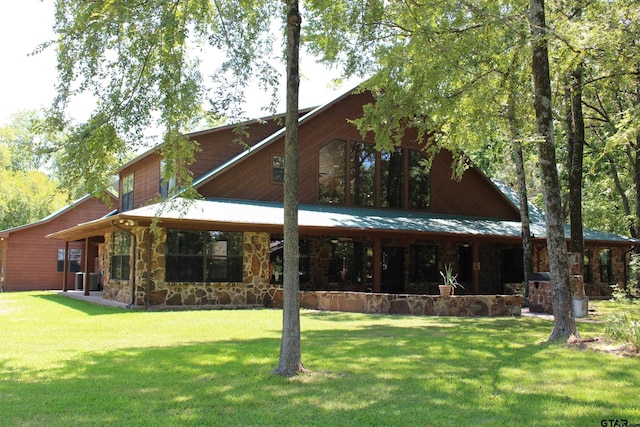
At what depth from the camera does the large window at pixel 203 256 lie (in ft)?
51.1

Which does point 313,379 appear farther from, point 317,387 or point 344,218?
point 344,218

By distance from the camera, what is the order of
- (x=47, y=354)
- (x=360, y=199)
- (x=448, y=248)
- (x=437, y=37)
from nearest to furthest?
1. (x=47, y=354)
2. (x=437, y=37)
3. (x=360, y=199)
4. (x=448, y=248)

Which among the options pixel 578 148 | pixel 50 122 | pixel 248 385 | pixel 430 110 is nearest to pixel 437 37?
pixel 430 110

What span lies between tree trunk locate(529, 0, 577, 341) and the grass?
66cm

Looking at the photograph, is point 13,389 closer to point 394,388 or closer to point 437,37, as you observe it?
point 394,388

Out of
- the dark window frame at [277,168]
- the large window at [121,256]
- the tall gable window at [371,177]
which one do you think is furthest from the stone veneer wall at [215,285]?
the tall gable window at [371,177]

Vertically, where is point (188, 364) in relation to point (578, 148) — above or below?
below

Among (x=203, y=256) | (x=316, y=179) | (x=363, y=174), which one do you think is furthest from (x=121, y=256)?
(x=363, y=174)

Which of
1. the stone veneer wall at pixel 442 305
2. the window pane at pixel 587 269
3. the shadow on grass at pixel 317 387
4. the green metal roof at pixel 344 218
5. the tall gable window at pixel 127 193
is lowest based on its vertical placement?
the shadow on grass at pixel 317 387

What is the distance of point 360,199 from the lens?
2008 cm

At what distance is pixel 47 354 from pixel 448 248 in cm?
1647

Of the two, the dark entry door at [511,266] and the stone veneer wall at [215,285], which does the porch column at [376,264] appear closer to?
the stone veneer wall at [215,285]

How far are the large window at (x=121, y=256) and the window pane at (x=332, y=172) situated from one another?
6.33m

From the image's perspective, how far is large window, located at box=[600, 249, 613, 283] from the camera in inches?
934
